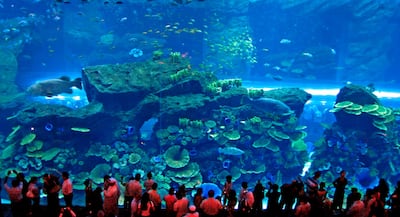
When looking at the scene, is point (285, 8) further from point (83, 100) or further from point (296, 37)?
point (83, 100)

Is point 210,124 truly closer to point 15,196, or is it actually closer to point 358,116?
point 358,116

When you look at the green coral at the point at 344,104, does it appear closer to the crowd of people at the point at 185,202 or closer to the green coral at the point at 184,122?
the green coral at the point at 184,122

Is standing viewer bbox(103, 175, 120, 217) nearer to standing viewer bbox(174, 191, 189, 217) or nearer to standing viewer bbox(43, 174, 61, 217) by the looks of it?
standing viewer bbox(43, 174, 61, 217)

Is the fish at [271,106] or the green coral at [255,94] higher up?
the green coral at [255,94]

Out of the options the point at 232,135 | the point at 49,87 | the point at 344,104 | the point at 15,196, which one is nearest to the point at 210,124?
the point at 232,135

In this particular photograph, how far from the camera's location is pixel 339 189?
671cm

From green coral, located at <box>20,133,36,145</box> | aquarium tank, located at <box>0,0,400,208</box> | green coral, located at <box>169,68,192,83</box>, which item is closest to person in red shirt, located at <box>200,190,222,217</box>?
aquarium tank, located at <box>0,0,400,208</box>

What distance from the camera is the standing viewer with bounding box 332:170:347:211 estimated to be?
262 inches

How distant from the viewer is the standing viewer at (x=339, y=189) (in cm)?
665

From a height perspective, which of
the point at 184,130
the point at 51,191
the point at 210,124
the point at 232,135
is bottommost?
the point at 51,191

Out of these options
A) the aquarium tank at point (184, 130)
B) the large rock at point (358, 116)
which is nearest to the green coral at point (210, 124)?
the aquarium tank at point (184, 130)

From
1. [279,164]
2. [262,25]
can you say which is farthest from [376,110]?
[262,25]

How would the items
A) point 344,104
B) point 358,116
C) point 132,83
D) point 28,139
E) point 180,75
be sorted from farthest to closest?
1. point 358,116
2. point 344,104
3. point 180,75
4. point 132,83
5. point 28,139

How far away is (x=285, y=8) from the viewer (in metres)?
32.2
